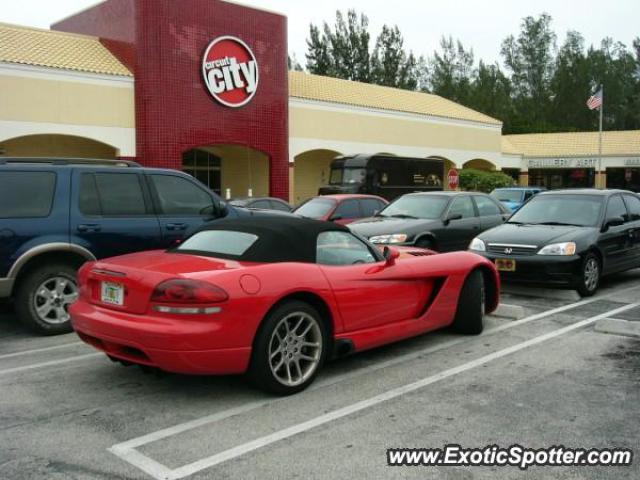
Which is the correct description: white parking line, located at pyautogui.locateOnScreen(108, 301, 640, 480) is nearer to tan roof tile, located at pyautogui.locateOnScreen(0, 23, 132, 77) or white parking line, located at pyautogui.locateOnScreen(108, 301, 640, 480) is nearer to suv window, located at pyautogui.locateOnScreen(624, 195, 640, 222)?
suv window, located at pyautogui.locateOnScreen(624, 195, 640, 222)

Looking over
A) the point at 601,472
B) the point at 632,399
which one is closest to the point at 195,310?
the point at 601,472

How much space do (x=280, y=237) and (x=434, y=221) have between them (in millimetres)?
6377

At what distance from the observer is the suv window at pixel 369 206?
541 inches

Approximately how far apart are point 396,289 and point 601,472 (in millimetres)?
2432

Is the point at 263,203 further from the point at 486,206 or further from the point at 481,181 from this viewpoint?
the point at 481,181

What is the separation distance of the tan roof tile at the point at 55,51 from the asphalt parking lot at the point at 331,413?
17028 millimetres

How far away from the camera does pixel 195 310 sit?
172 inches

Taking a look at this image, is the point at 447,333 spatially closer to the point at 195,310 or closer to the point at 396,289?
the point at 396,289

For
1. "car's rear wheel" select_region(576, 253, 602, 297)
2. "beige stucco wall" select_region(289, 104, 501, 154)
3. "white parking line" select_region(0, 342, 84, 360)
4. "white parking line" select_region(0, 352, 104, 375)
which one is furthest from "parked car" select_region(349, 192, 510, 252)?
"beige stucco wall" select_region(289, 104, 501, 154)

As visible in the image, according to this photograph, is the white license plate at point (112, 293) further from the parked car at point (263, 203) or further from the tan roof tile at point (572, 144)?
the tan roof tile at point (572, 144)

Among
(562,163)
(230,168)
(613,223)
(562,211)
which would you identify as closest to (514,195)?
(230,168)

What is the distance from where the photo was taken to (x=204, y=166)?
98.4ft

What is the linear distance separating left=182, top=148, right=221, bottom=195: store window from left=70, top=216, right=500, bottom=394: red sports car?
78.6ft

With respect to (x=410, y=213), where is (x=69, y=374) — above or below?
below
